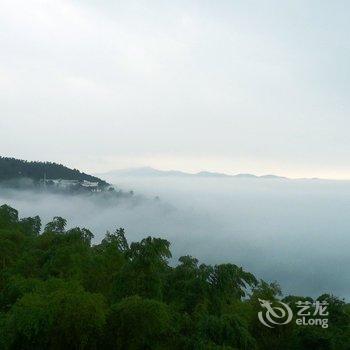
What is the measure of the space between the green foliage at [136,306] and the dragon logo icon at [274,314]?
0.73 ft

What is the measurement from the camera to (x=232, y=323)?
38.8ft

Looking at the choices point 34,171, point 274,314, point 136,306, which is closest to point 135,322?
point 136,306

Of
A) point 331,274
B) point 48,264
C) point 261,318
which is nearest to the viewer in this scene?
point 261,318

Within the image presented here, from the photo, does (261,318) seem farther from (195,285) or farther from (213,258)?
(213,258)

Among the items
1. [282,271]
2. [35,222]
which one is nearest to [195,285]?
[35,222]

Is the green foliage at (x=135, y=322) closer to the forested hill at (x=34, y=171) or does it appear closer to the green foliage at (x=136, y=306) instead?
the green foliage at (x=136, y=306)

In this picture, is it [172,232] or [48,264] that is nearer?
[48,264]

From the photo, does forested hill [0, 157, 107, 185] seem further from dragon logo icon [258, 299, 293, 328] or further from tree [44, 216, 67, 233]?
dragon logo icon [258, 299, 293, 328]

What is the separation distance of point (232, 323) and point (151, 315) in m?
2.63

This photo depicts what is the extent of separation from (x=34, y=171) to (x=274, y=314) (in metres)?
166

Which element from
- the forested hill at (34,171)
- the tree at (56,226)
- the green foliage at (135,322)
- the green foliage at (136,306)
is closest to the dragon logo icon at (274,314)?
the green foliage at (136,306)

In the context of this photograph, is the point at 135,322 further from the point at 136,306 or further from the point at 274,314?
the point at 274,314

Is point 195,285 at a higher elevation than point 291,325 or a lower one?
higher

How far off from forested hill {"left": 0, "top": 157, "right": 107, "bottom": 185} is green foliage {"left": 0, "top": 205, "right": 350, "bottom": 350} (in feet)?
481
